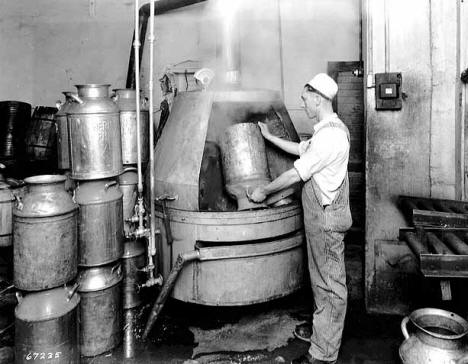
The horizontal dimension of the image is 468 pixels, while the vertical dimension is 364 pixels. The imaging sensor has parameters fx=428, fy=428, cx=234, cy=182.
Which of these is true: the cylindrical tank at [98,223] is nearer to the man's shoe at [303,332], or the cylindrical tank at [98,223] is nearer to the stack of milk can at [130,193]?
the stack of milk can at [130,193]

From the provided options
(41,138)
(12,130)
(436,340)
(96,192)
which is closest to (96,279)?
(96,192)

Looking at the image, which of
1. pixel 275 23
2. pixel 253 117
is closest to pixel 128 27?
pixel 275 23

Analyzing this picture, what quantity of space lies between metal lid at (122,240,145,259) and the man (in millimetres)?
1536

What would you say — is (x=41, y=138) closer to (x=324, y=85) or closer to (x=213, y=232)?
(x=213, y=232)

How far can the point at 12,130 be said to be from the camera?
17.9 feet

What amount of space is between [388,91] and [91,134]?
247 cm

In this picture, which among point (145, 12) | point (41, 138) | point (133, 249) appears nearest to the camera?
point (133, 249)

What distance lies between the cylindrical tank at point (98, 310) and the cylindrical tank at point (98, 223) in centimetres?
12

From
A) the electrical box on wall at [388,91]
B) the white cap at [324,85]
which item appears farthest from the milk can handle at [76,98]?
the electrical box on wall at [388,91]

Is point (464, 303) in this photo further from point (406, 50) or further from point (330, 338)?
point (406, 50)

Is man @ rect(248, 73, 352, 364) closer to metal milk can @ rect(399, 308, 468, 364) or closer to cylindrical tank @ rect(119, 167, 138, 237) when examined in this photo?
metal milk can @ rect(399, 308, 468, 364)

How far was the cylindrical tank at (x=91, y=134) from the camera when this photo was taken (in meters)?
3.29

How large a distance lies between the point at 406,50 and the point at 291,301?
2.53m

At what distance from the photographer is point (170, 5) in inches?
215
